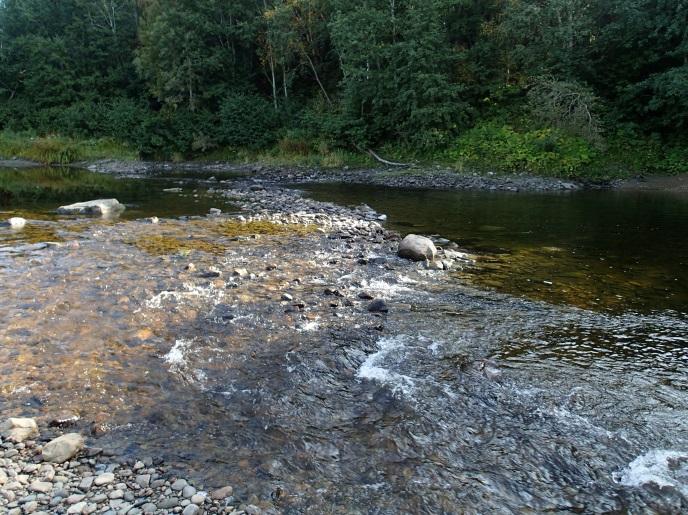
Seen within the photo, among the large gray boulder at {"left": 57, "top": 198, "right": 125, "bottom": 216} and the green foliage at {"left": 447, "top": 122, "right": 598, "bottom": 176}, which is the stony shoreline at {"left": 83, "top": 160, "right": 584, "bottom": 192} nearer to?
the green foliage at {"left": 447, "top": 122, "right": 598, "bottom": 176}

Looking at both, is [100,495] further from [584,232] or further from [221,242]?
[584,232]

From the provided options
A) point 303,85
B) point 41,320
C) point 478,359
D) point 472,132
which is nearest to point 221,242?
point 41,320

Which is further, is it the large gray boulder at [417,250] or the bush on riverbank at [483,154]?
the bush on riverbank at [483,154]

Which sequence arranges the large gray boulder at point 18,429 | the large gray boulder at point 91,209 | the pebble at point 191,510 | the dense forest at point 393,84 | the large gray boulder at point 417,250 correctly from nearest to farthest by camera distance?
the pebble at point 191,510 → the large gray boulder at point 18,429 → the large gray boulder at point 417,250 → the large gray boulder at point 91,209 → the dense forest at point 393,84

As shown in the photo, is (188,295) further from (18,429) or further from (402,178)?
(402,178)

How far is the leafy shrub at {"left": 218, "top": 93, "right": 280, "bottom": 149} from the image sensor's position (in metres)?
32.9

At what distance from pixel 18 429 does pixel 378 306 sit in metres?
4.17

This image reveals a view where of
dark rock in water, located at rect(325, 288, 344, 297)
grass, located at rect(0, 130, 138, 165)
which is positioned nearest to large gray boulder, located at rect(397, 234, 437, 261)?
dark rock in water, located at rect(325, 288, 344, 297)

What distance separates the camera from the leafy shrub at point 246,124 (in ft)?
108

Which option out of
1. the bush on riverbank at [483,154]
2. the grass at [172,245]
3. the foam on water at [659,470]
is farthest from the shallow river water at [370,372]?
the bush on riverbank at [483,154]

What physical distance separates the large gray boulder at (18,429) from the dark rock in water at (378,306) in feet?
13.1

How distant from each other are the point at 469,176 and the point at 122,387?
20204 millimetres

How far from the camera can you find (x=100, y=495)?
3355 mm

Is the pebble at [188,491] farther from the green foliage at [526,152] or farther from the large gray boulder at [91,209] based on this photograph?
the green foliage at [526,152]
